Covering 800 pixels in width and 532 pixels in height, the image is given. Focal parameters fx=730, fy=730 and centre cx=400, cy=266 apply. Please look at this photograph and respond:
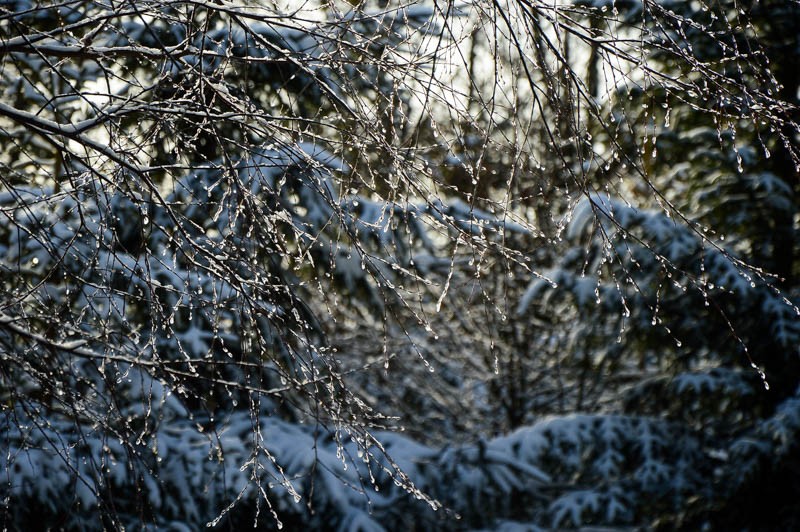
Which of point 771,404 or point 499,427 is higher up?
point 499,427

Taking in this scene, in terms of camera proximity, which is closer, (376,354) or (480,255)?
(480,255)

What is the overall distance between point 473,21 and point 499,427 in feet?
21.6

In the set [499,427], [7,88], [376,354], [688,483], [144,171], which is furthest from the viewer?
[376,354]

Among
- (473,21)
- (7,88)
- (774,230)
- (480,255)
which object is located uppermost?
(7,88)

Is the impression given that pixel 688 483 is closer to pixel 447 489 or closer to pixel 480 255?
pixel 447 489

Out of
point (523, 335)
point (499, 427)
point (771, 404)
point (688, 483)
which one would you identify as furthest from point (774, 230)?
point (499, 427)

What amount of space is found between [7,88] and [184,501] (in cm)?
231

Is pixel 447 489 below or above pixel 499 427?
below

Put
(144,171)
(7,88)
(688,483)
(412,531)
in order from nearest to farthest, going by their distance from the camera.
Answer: (144,171) < (7,88) < (412,531) < (688,483)

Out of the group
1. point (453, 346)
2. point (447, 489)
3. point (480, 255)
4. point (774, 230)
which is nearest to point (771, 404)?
point (774, 230)

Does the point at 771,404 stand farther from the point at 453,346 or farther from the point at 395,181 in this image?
the point at 395,181

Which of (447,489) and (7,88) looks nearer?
(7,88)

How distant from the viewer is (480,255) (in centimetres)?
187

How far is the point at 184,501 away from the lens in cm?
376
